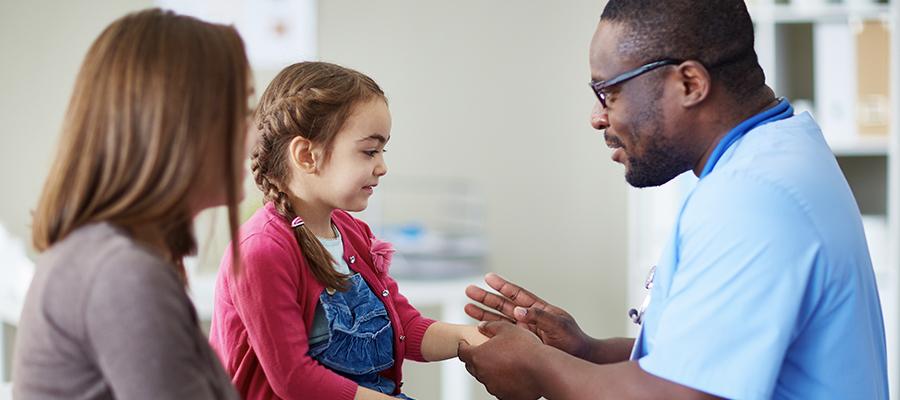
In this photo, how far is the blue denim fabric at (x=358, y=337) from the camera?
1.34 meters

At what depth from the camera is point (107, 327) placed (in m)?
0.82

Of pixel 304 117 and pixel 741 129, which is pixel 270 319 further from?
pixel 741 129

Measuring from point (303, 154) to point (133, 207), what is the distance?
53 centimetres

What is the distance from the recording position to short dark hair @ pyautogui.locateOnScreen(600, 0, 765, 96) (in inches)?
49.4

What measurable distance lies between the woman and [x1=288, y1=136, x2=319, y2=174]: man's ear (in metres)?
0.43

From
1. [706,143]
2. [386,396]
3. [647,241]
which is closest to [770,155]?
[706,143]

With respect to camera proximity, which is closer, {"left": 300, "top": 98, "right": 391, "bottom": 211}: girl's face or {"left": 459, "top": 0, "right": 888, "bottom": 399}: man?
{"left": 459, "top": 0, "right": 888, "bottom": 399}: man

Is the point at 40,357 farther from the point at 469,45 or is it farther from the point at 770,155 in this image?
the point at 469,45

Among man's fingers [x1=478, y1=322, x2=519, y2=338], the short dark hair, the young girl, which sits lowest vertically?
man's fingers [x1=478, y1=322, x2=519, y2=338]

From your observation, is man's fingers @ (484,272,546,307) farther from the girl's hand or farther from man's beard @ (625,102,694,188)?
man's beard @ (625,102,694,188)

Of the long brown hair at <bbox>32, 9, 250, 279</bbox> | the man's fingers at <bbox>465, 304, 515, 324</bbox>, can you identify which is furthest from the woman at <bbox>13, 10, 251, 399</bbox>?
the man's fingers at <bbox>465, 304, 515, 324</bbox>

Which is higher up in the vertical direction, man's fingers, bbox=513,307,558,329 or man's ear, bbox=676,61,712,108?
man's ear, bbox=676,61,712,108

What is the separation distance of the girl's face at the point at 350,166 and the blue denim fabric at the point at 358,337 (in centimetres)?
12

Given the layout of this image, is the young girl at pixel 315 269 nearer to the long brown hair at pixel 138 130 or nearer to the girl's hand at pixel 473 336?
the girl's hand at pixel 473 336
